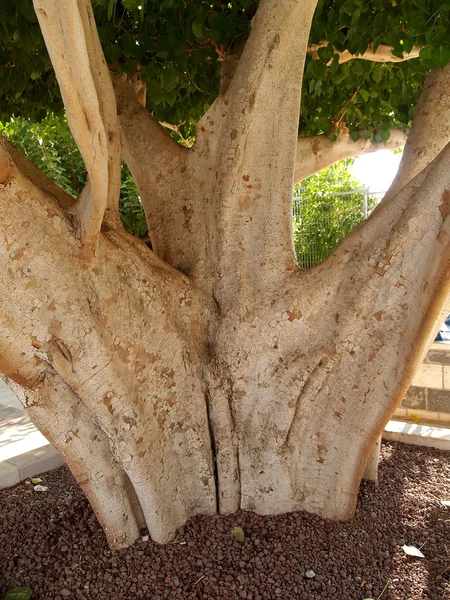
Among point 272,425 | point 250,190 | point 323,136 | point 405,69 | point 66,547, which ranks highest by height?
point 405,69

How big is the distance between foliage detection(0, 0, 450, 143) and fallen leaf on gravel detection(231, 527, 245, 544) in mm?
2422

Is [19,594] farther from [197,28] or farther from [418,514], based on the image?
[197,28]

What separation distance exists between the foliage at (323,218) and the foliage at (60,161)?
2.62m

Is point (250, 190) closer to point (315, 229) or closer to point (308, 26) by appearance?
point (308, 26)

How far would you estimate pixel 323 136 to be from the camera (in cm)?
485

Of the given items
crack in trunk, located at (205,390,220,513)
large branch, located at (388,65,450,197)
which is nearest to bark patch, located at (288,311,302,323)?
crack in trunk, located at (205,390,220,513)

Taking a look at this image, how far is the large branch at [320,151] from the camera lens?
4.66 m

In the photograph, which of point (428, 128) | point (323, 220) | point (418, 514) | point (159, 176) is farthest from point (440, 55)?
point (323, 220)

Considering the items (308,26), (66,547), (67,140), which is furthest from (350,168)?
(66,547)

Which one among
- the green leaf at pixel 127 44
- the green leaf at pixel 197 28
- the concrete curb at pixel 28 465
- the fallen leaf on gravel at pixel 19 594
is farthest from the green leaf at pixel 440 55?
the concrete curb at pixel 28 465

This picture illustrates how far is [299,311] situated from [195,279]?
590mm

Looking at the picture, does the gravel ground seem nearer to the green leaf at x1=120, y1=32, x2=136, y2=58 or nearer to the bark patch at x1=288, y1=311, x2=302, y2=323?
the bark patch at x1=288, y1=311, x2=302, y2=323

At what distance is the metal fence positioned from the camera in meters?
8.51

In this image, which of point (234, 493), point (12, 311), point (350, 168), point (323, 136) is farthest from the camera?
point (350, 168)
